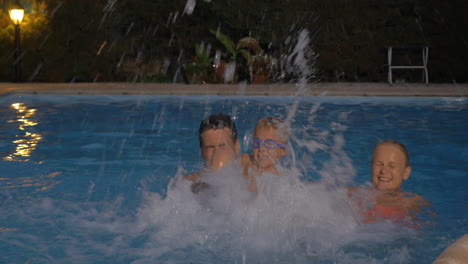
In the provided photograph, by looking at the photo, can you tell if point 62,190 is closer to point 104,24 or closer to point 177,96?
point 177,96

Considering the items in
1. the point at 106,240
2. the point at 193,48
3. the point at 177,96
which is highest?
the point at 193,48

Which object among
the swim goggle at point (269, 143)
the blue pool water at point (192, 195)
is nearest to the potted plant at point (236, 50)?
the blue pool water at point (192, 195)

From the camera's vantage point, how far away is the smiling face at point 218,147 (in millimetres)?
4480

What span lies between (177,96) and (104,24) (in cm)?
511

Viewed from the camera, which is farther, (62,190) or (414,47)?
(414,47)

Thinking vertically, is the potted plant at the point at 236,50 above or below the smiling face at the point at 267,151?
above

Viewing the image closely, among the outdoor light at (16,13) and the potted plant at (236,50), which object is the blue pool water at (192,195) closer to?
the potted plant at (236,50)

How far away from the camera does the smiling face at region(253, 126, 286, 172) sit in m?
4.48

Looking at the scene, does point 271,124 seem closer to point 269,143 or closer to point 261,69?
point 269,143

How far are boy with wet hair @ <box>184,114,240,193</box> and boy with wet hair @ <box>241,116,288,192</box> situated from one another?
0.61 feet

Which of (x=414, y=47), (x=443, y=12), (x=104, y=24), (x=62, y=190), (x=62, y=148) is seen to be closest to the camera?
(x=62, y=190)

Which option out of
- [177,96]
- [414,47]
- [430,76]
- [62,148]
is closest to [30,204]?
[62,148]

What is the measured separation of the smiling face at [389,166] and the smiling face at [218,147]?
108cm

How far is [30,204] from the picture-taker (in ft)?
19.0
